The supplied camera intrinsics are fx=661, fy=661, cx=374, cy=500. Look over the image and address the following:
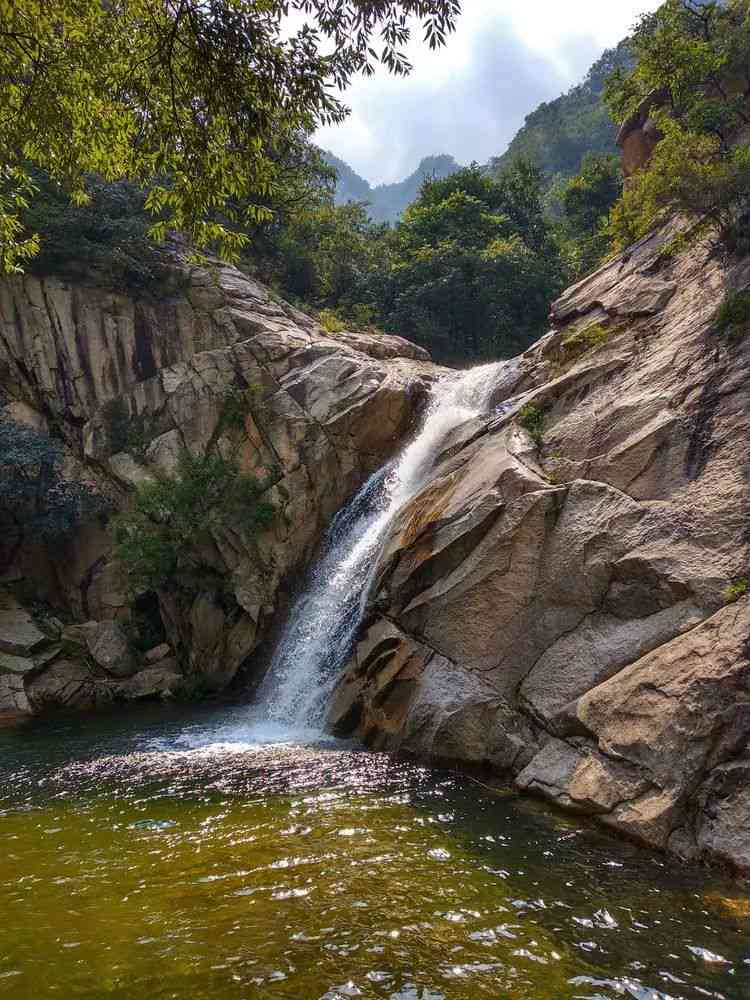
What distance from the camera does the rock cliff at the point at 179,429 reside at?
20734 millimetres

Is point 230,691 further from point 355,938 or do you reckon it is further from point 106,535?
point 355,938

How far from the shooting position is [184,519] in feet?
68.7

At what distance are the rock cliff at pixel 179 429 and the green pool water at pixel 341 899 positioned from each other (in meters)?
10.2

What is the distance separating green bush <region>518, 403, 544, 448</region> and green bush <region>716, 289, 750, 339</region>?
12.7ft

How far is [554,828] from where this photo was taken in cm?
859

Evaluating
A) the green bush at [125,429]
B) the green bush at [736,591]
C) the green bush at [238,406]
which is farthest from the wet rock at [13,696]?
the green bush at [736,591]

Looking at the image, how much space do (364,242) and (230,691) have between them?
29607 millimetres

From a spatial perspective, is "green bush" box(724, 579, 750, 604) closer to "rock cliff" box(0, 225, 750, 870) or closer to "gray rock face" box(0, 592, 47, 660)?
"rock cliff" box(0, 225, 750, 870)

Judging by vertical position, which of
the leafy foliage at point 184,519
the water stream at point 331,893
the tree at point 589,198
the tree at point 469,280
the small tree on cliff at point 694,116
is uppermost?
the tree at point 589,198

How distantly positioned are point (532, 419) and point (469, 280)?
25079 millimetres

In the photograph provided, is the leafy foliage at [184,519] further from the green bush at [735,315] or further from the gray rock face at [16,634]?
the green bush at [735,315]

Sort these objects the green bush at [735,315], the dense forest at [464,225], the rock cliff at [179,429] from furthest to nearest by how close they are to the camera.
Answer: the rock cliff at [179,429]
the dense forest at [464,225]
the green bush at [735,315]

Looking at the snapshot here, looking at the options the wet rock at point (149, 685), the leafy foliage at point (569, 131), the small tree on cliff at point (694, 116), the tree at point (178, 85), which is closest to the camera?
the tree at point (178, 85)

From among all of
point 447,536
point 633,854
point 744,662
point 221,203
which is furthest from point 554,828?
point 221,203
